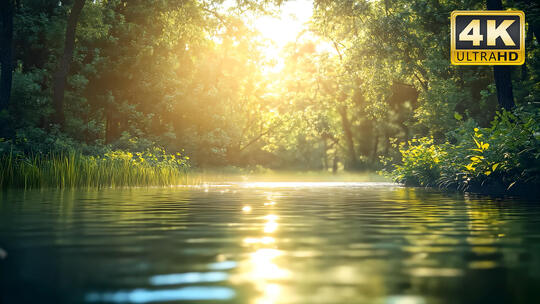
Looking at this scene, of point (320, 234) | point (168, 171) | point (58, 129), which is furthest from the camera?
point (58, 129)

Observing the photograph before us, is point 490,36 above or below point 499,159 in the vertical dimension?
above

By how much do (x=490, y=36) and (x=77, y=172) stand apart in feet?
55.2

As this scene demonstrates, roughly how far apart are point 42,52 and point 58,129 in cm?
1022

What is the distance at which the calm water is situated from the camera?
445 cm

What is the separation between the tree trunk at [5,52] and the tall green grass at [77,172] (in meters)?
7.51

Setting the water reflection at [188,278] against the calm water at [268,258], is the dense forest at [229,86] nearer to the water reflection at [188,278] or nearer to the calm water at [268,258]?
the calm water at [268,258]

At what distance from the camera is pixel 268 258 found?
6180mm

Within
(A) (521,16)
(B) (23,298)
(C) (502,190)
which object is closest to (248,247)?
(B) (23,298)

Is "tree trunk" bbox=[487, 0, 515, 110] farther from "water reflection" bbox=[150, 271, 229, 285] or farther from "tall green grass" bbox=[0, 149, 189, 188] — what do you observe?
"water reflection" bbox=[150, 271, 229, 285]

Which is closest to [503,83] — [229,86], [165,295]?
[165,295]

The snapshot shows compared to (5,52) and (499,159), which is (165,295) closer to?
(499,159)

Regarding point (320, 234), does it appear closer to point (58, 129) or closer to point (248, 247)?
point (248, 247)

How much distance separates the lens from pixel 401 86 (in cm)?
4803

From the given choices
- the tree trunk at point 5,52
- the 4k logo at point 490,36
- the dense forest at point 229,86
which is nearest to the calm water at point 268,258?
the dense forest at point 229,86
